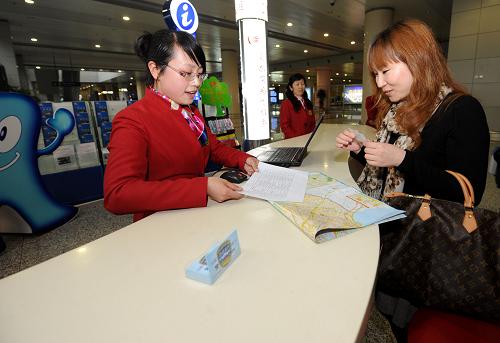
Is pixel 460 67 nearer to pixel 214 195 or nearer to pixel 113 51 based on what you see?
pixel 214 195

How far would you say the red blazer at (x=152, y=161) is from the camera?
0.91 metres

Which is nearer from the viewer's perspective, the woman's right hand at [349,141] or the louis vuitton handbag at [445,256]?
the louis vuitton handbag at [445,256]

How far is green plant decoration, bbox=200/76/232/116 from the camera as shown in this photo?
3.93 metres

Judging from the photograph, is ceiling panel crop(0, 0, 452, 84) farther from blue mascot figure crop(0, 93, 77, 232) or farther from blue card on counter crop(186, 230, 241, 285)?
blue card on counter crop(186, 230, 241, 285)

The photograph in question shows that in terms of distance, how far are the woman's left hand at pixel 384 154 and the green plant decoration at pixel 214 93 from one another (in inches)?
128

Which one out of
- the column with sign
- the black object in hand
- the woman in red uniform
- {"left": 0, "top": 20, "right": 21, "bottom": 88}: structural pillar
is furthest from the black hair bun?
{"left": 0, "top": 20, "right": 21, "bottom": 88}: structural pillar

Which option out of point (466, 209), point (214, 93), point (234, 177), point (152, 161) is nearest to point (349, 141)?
A: point (234, 177)

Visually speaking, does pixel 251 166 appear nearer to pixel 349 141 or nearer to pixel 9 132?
pixel 349 141

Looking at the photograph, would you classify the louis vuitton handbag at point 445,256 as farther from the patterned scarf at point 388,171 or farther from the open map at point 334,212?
the patterned scarf at point 388,171

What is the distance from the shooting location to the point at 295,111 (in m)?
3.73

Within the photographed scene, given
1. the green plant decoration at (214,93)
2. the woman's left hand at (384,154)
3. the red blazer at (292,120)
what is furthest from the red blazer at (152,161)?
the green plant decoration at (214,93)

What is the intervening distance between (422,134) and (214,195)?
0.81 meters

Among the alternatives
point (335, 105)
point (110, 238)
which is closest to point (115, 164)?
point (110, 238)

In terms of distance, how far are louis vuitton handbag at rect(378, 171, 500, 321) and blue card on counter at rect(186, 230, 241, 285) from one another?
0.45 metres
